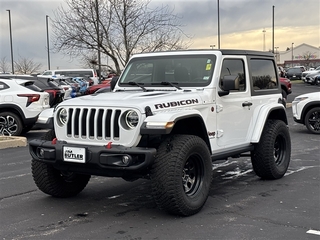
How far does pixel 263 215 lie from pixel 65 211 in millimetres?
2301

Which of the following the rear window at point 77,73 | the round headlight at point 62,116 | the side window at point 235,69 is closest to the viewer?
the round headlight at point 62,116

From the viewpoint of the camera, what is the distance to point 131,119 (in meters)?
4.78

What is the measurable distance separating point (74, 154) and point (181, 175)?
1187 mm

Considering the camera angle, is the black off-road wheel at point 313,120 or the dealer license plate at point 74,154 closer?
the dealer license plate at point 74,154

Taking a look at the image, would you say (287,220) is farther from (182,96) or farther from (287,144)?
(287,144)

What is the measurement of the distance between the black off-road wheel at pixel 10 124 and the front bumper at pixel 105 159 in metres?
6.53

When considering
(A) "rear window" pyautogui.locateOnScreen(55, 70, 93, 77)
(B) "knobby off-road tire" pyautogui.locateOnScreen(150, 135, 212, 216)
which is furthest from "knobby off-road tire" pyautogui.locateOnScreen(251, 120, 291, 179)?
(A) "rear window" pyautogui.locateOnScreen(55, 70, 93, 77)

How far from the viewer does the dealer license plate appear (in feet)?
15.7

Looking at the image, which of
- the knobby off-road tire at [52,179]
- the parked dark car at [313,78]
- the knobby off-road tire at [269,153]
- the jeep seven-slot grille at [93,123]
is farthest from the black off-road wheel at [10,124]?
the parked dark car at [313,78]

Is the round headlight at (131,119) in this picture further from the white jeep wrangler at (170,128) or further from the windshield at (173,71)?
the windshield at (173,71)

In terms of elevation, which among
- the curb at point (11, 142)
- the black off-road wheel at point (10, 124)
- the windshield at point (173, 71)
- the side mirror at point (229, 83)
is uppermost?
the windshield at point (173, 71)

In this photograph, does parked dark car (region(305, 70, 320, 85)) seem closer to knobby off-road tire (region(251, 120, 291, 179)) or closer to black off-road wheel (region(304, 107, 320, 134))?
black off-road wheel (region(304, 107, 320, 134))

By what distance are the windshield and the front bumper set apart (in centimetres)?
152

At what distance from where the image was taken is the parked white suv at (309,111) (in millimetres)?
11852
